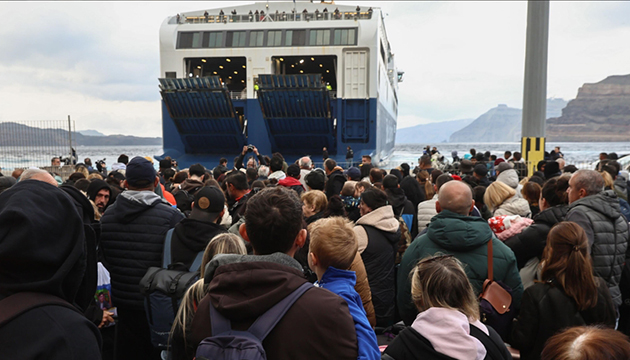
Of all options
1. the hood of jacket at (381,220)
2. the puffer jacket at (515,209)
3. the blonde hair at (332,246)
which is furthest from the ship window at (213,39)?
the blonde hair at (332,246)

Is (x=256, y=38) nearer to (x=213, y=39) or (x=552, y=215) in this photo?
(x=213, y=39)

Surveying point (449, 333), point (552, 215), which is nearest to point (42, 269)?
point (449, 333)

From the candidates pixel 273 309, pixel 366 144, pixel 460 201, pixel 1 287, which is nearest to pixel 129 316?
pixel 1 287

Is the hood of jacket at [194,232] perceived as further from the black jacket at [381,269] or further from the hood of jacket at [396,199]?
the hood of jacket at [396,199]

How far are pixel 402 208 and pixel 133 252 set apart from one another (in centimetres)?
305

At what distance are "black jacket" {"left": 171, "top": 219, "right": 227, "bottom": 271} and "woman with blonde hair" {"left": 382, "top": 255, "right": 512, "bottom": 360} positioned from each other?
156cm

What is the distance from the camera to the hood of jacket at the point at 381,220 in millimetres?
3680

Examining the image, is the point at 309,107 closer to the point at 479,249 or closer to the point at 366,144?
the point at 366,144

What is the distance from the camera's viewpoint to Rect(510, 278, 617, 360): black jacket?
253cm

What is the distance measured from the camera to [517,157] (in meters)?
12.0

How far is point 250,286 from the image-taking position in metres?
1.51

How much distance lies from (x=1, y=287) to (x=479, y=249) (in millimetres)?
2593

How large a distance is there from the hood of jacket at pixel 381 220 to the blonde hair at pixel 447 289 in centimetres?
160

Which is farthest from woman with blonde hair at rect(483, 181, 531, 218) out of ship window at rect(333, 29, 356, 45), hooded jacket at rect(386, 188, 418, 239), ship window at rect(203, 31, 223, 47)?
ship window at rect(203, 31, 223, 47)
